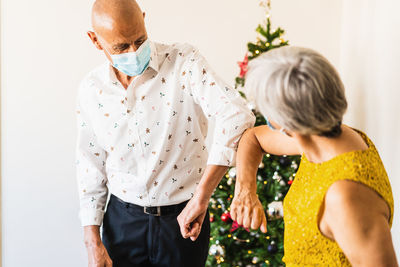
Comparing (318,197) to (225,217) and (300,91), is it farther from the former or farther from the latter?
(225,217)

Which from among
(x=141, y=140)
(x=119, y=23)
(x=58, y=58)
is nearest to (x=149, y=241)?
(x=141, y=140)

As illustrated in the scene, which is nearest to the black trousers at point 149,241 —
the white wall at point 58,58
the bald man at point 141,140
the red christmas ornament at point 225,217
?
the bald man at point 141,140

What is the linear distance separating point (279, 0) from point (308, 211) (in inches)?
84.0

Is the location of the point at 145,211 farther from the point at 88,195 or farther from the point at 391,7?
the point at 391,7

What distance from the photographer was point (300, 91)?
36.0 inches

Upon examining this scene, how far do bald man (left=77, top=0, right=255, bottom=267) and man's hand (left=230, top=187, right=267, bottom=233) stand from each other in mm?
232

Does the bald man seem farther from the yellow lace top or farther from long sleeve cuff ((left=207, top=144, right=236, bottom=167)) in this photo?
the yellow lace top

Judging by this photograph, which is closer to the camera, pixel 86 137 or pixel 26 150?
pixel 86 137

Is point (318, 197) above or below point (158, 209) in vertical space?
above

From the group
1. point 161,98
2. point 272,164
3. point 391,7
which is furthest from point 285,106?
point 272,164

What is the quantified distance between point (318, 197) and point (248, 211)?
0.25 metres

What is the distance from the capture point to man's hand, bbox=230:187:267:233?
1172 millimetres

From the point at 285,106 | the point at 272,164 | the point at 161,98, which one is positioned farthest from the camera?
the point at 272,164

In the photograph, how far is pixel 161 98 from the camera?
5.19 ft
